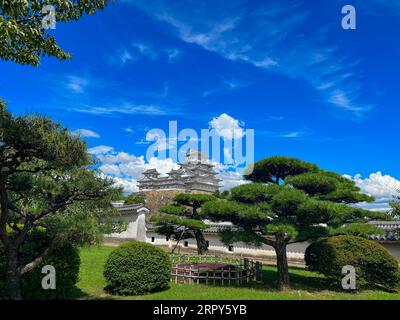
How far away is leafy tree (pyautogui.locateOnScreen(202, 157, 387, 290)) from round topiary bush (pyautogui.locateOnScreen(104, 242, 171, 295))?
2556mm

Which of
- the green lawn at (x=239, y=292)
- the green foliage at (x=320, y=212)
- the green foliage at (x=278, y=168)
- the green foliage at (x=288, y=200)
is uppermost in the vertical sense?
the green foliage at (x=278, y=168)

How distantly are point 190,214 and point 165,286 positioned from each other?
11.1 m

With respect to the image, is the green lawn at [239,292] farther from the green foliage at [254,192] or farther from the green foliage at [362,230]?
the green foliage at [254,192]

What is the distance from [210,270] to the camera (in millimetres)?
13352

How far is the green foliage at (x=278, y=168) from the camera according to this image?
483 inches

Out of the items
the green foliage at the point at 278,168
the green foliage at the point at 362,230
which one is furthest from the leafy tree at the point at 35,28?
the green foliage at the point at 362,230

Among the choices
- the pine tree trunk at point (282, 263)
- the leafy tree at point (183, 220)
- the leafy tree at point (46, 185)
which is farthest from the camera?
the leafy tree at point (183, 220)

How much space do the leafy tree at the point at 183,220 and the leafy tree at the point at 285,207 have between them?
7.50 metres

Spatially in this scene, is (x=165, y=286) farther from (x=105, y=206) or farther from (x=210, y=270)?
(x=105, y=206)

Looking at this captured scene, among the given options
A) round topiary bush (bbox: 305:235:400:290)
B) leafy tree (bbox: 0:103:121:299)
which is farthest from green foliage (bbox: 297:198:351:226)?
leafy tree (bbox: 0:103:121:299)

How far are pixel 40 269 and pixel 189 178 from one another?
1835 inches

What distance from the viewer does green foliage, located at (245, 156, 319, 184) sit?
40.2ft

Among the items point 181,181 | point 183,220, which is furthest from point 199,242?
point 181,181

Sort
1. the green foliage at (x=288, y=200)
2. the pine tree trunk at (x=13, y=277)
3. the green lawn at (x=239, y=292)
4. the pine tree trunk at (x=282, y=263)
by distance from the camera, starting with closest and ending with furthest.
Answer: the pine tree trunk at (x=13, y=277), the green lawn at (x=239, y=292), the green foliage at (x=288, y=200), the pine tree trunk at (x=282, y=263)
